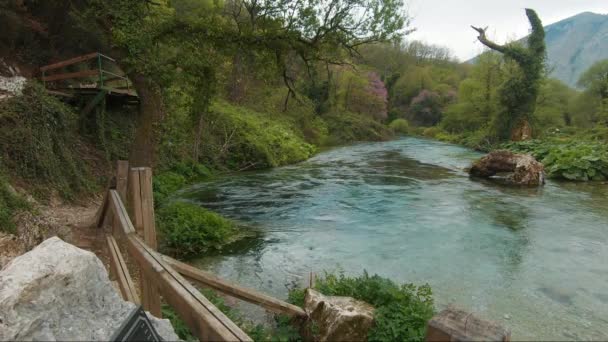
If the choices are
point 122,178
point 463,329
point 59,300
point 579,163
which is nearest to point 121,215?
point 122,178

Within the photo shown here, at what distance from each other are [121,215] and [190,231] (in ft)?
10.3

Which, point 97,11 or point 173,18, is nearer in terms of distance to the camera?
point 97,11

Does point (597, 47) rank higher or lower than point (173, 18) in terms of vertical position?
higher

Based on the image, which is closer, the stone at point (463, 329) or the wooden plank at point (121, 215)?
the stone at point (463, 329)

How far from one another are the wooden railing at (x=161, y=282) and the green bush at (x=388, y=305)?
78cm

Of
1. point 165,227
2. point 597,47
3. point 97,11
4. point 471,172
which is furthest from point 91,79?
point 597,47

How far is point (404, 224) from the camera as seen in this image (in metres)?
9.32

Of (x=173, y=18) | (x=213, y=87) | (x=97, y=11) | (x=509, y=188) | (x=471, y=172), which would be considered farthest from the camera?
(x=471, y=172)

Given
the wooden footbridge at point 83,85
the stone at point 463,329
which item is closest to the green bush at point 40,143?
the wooden footbridge at point 83,85

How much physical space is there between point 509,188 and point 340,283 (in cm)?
1108

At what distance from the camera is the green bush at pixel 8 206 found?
5.34 m

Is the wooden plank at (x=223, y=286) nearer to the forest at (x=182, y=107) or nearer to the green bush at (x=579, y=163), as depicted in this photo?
the forest at (x=182, y=107)

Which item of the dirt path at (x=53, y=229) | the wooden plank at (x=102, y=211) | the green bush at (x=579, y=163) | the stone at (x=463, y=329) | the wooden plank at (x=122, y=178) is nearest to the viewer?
the stone at (x=463, y=329)

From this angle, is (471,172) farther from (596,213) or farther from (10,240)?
(10,240)
